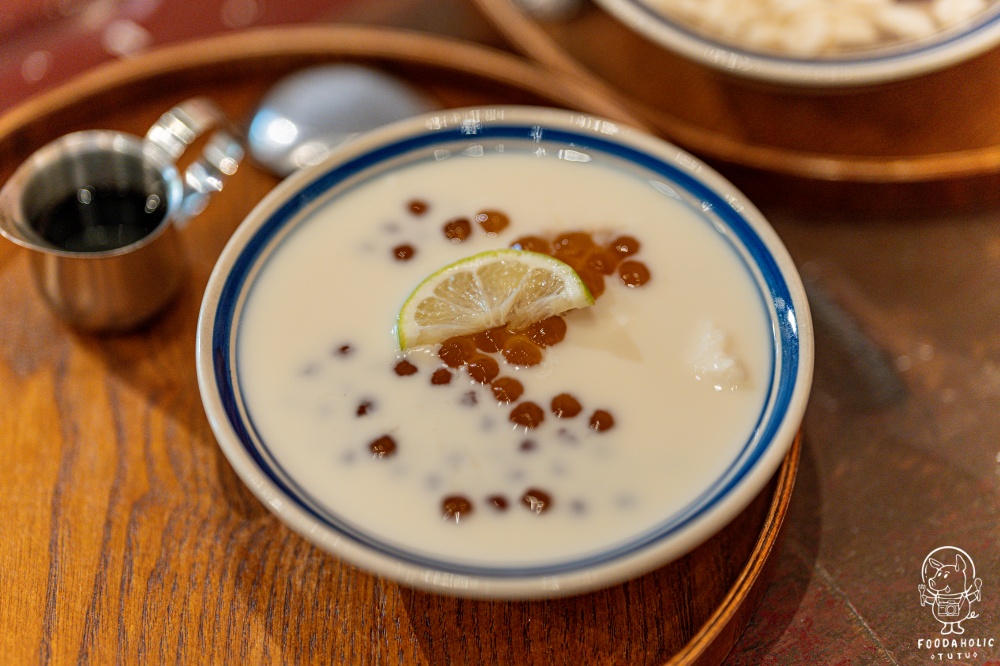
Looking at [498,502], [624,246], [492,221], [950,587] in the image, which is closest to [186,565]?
[498,502]

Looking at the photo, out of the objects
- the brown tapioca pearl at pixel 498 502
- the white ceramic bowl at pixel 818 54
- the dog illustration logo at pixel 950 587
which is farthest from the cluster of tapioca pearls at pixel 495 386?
the white ceramic bowl at pixel 818 54

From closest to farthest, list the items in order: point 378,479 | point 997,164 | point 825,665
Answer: point 378,479 → point 825,665 → point 997,164

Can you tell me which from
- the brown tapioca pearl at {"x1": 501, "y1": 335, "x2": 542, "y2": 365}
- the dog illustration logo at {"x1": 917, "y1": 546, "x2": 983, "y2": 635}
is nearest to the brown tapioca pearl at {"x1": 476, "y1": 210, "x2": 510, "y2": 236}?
the brown tapioca pearl at {"x1": 501, "y1": 335, "x2": 542, "y2": 365}

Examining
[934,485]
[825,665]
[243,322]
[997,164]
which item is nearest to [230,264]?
[243,322]

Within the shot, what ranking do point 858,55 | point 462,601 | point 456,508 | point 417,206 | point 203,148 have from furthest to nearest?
point 203,148
point 858,55
point 417,206
point 462,601
point 456,508

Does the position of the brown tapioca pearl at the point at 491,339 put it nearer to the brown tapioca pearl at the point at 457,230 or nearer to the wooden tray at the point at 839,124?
the brown tapioca pearl at the point at 457,230

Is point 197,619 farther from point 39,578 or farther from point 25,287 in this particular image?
point 25,287

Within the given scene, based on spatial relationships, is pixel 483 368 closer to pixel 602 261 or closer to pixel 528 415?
pixel 528 415
